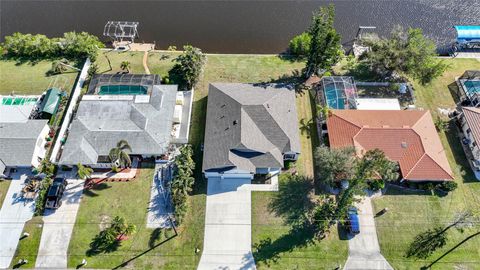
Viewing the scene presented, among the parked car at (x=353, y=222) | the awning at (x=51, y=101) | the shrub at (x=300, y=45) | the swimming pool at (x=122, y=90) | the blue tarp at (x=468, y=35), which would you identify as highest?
the blue tarp at (x=468, y=35)

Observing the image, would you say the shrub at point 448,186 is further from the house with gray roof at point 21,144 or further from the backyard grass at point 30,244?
the house with gray roof at point 21,144

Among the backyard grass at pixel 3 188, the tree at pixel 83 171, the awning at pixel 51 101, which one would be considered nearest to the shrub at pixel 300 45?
the tree at pixel 83 171

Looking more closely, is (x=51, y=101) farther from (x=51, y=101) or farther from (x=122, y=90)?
(x=122, y=90)

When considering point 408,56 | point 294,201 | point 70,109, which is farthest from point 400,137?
point 70,109

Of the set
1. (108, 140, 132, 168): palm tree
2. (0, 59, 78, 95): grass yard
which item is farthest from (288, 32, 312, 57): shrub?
(0, 59, 78, 95): grass yard

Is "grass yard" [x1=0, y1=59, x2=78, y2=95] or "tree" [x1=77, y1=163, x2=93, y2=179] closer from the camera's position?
"tree" [x1=77, y1=163, x2=93, y2=179]

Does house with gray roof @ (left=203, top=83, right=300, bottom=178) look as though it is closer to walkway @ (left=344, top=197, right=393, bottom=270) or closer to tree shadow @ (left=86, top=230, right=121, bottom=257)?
walkway @ (left=344, top=197, right=393, bottom=270)

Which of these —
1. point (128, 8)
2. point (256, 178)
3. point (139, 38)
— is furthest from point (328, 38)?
point (128, 8)
